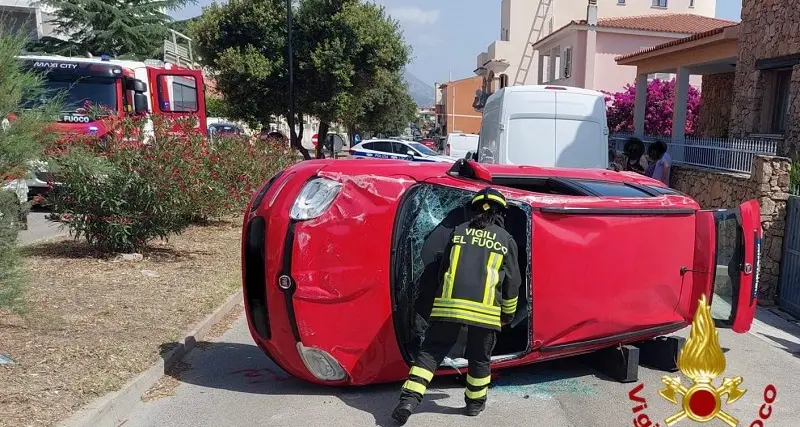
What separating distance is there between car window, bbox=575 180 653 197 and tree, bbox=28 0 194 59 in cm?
2614

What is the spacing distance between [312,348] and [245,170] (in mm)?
7555

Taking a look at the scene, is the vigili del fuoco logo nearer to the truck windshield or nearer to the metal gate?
the metal gate

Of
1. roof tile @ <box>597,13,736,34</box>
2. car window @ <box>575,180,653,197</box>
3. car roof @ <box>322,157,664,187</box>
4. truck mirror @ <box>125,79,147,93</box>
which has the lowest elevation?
car window @ <box>575,180,653,197</box>

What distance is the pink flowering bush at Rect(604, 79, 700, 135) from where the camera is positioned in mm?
23391

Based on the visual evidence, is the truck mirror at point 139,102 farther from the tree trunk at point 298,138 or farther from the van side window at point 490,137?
the tree trunk at point 298,138

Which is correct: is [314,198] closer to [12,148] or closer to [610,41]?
[12,148]

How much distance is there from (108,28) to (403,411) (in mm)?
27779

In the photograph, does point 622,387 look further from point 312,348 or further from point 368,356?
point 312,348

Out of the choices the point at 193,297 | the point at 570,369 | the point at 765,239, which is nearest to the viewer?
the point at 570,369

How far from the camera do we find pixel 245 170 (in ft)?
38.3

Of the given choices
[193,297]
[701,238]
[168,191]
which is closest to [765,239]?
[701,238]

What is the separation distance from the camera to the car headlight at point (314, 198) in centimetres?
459

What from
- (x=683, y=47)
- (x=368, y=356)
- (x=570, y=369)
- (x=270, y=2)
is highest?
(x=270, y=2)

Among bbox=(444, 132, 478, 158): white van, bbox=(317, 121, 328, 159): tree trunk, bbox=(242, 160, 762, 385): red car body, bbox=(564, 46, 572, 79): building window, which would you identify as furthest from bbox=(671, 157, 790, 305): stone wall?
bbox=(564, 46, 572, 79): building window
